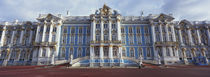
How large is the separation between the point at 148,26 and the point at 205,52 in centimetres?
1970

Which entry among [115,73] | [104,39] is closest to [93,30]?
[104,39]

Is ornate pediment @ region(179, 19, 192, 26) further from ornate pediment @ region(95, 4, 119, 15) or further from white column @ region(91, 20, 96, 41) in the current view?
white column @ region(91, 20, 96, 41)

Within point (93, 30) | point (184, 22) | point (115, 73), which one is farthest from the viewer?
point (184, 22)

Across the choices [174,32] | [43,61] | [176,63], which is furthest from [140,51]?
[43,61]

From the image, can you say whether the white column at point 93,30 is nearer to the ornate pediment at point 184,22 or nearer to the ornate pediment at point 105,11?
the ornate pediment at point 105,11

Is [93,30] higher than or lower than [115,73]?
higher

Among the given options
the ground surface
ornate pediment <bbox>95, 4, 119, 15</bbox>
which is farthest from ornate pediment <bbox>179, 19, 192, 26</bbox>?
the ground surface

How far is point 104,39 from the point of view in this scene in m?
34.6

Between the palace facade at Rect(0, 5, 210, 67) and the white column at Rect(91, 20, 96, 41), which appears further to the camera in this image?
the white column at Rect(91, 20, 96, 41)

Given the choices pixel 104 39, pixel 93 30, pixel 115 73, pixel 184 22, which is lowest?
pixel 115 73

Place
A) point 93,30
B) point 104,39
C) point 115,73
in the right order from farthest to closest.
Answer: point 93,30 < point 104,39 < point 115,73

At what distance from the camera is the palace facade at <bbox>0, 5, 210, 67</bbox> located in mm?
33969

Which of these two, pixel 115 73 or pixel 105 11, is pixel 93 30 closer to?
pixel 105 11

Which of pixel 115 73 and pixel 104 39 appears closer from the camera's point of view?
pixel 115 73
